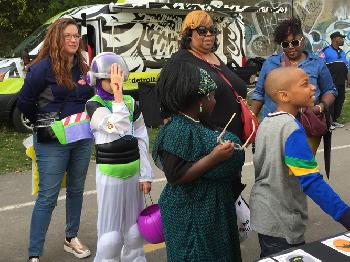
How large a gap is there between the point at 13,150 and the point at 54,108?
4810 millimetres

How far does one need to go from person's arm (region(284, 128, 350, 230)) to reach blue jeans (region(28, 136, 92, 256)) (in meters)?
1.95

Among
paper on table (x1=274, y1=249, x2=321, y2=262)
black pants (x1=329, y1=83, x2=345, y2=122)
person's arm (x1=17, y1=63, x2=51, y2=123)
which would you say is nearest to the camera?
paper on table (x1=274, y1=249, x2=321, y2=262)

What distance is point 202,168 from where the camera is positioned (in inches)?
88.3

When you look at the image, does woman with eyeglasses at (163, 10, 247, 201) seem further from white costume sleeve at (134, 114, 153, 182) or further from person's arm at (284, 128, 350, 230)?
person's arm at (284, 128, 350, 230)

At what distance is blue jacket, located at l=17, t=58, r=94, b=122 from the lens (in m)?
3.55

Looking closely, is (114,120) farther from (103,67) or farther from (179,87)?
(179,87)

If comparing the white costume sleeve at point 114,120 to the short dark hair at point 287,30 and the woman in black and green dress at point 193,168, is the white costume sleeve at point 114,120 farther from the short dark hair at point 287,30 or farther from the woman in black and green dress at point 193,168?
the short dark hair at point 287,30

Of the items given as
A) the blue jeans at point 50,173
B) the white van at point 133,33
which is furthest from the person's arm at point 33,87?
the white van at point 133,33

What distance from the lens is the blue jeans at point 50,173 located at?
3.66m

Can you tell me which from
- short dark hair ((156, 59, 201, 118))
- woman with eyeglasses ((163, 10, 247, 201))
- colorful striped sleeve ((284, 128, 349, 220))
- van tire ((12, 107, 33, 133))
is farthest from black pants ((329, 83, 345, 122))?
short dark hair ((156, 59, 201, 118))

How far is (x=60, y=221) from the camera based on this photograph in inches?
192

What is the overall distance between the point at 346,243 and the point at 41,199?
2465mm

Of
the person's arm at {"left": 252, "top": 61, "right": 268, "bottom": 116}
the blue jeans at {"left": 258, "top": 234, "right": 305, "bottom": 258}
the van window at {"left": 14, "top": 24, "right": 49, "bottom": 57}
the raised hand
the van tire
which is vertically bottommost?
the van tire

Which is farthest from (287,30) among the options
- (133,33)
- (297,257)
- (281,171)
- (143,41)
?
(143,41)
